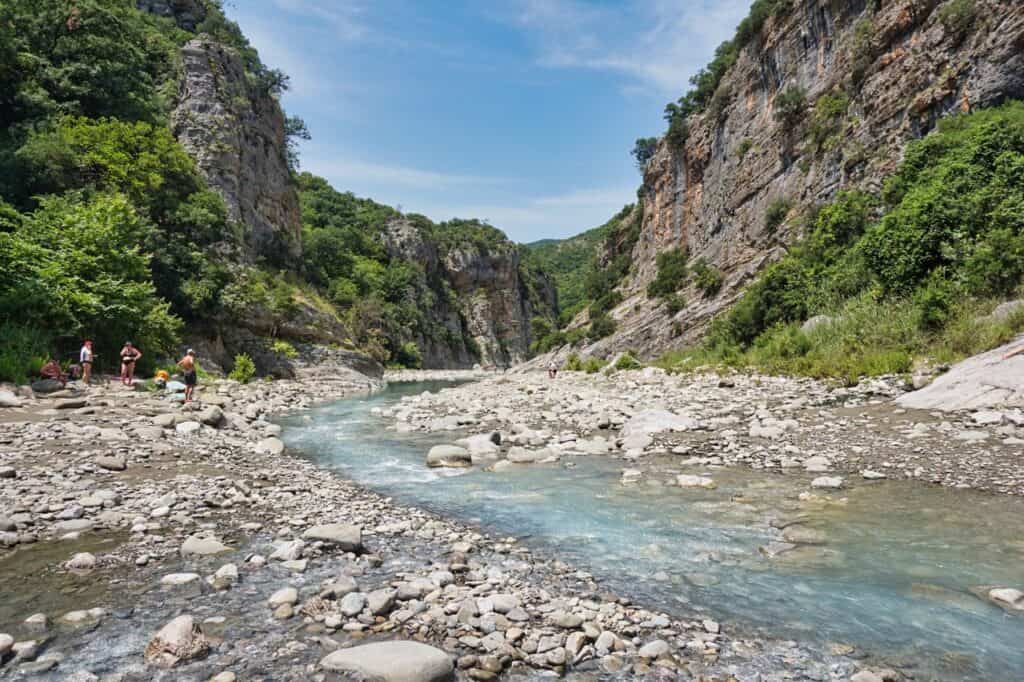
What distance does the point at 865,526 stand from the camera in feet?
19.6

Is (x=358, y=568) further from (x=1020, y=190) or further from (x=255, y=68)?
(x=255, y=68)

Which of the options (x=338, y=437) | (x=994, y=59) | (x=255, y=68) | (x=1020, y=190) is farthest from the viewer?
(x=255, y=68)

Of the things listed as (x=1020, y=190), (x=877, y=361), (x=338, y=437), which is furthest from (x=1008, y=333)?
(x=338, y=437)

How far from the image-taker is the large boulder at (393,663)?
329cm

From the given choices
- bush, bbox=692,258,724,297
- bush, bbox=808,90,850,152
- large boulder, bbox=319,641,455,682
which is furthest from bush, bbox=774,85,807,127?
large boulder, bbox=319,641,455,682

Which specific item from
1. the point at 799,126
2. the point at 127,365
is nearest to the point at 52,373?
the point at 127,365

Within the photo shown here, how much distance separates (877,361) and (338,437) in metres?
15.0

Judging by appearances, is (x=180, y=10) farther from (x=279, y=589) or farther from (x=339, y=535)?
(x=279, y=589)

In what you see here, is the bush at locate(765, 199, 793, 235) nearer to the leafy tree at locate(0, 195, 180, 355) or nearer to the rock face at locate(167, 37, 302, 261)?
the leafy tree at locate(0, 195, 180, 355)

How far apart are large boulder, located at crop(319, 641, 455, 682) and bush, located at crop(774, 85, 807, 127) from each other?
138ft

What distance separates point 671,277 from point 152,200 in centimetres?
3549

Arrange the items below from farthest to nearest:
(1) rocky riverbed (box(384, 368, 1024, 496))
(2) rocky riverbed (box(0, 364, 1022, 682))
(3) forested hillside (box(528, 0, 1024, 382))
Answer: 1. (3) forested hillside (box(528, 0, 1024, 382))
2. (1) rocky riverbed (box(384, 368, 1024, 496))
3. (2) rocky riverbed (box(0, 364, 1022, 682))

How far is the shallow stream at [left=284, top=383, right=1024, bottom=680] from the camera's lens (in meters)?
3.99

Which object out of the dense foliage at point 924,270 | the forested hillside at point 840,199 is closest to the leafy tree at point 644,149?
the forested hillside at point 840,199
